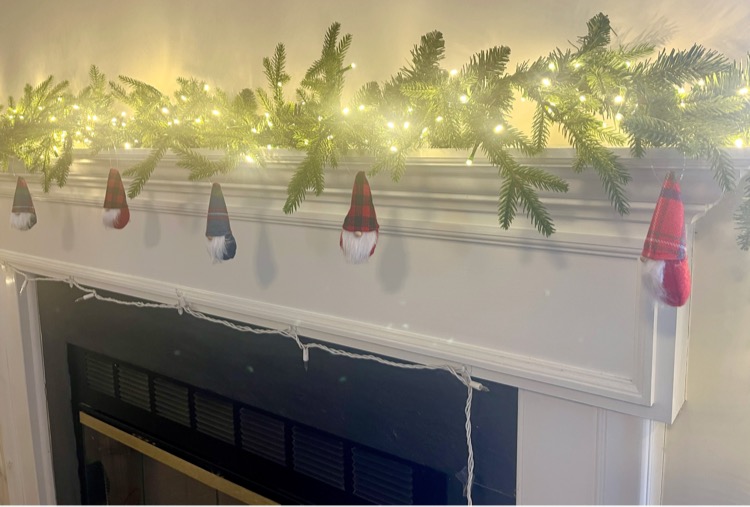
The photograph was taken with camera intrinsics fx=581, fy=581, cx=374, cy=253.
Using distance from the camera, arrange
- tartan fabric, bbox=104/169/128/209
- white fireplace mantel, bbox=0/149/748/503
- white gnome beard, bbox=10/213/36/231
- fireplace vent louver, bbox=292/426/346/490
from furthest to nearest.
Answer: white gnome beard, bbox=10/213/36/231 → fireplace vent louver, bbox=292/426/346/490 → tartan fabric, bbox=104/169/128/209 → white fireplace mantel, bbox=0/149/748/503

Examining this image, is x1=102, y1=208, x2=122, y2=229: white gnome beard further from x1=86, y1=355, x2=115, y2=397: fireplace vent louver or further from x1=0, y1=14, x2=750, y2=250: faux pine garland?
x1=86, y1=355, x2=115, y2=397: fireplace vent louver

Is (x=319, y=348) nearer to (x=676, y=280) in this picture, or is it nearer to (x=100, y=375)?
(x=676, y=280)

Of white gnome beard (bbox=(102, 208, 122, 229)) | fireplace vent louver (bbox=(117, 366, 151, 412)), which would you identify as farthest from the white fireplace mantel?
fireplace vent louver (bbox=(117, 366, 151, 412))

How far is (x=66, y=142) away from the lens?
131cm

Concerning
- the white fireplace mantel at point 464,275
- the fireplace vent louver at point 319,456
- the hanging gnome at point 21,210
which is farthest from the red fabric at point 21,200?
the fireplace vent louver at point 319,456

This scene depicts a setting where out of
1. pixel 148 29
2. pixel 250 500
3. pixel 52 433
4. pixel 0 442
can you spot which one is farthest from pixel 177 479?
pixel 148 29

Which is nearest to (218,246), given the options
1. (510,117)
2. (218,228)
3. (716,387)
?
(218,228)

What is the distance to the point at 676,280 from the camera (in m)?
0.63

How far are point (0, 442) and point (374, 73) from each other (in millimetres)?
1934

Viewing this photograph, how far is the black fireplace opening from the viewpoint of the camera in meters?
1.01

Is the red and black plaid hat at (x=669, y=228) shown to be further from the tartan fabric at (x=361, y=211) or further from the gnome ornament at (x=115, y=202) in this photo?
the gnome ornament at (x=115, y=202)

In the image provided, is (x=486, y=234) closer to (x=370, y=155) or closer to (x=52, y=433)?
(x=370, y=155)

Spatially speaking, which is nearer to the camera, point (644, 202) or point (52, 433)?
point (644, 202)

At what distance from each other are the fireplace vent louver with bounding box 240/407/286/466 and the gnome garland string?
64 centimetres
